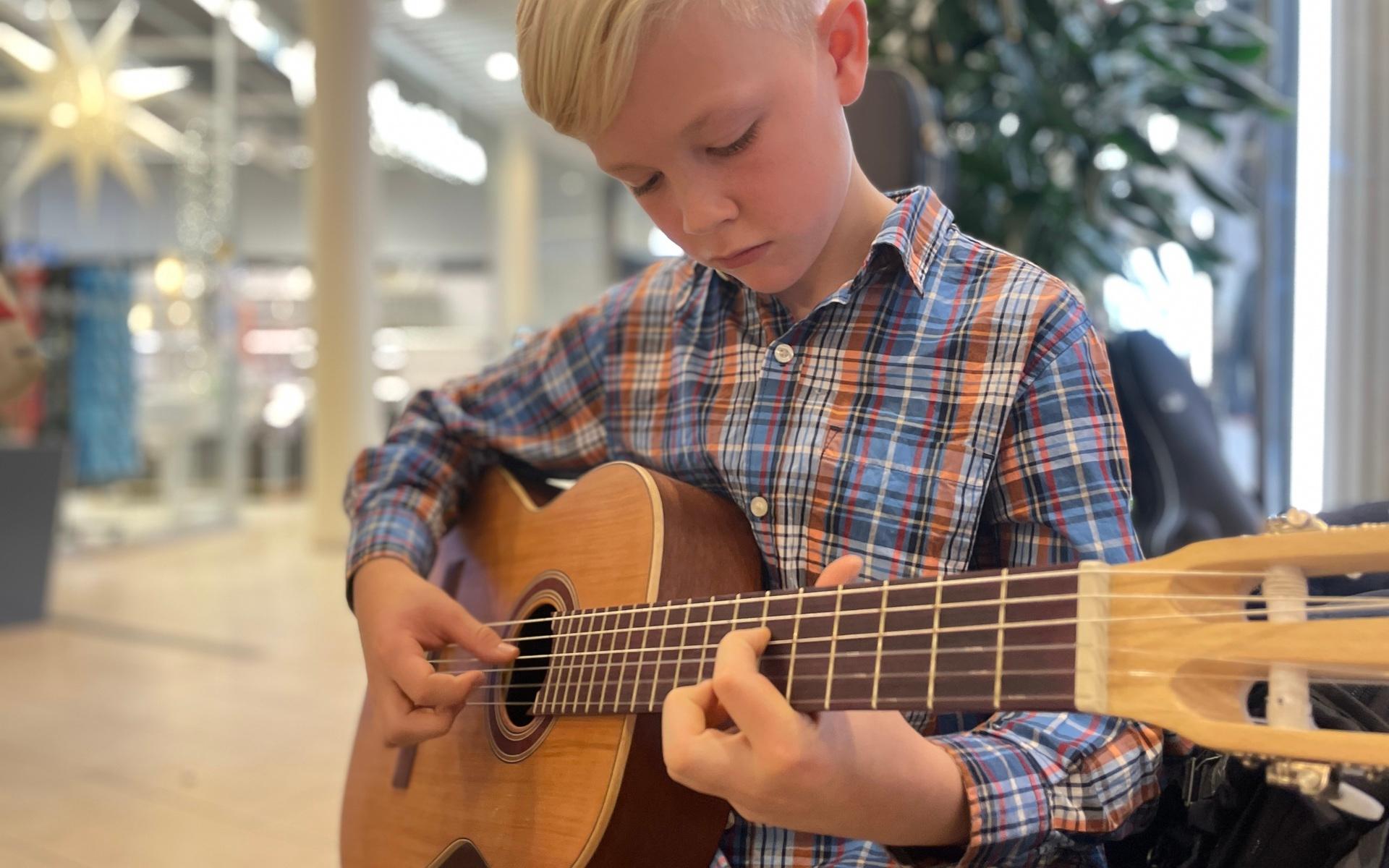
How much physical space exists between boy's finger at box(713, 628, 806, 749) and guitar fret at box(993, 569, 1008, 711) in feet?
0.44

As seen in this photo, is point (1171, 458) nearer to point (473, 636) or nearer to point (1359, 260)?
point (1359, 260)

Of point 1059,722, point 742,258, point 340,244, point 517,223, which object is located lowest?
point 1059,722

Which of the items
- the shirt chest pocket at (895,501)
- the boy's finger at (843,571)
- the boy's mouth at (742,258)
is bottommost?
the boy's finger at (843,571)

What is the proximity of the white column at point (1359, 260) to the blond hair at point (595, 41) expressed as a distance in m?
2.54

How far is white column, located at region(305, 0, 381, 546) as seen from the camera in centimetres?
568

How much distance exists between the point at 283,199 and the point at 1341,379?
1047 centimetres

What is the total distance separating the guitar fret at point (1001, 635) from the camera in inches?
22.8

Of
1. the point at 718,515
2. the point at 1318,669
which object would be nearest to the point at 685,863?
the point at 718,515

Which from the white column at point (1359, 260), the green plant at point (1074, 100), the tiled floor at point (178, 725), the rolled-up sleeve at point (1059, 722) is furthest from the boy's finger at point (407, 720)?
the white column at point (1359, 260)

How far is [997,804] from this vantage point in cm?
72

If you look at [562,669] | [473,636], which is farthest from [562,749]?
[473,636]

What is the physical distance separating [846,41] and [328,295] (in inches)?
210

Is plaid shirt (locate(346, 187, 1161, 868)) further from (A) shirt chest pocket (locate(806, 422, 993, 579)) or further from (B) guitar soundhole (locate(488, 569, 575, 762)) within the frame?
(B) guitar soundhole (locate(488, 569, 575, 762))

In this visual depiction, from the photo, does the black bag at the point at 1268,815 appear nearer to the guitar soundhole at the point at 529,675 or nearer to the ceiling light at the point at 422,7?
the guitar soundhole at the point at 529,675
